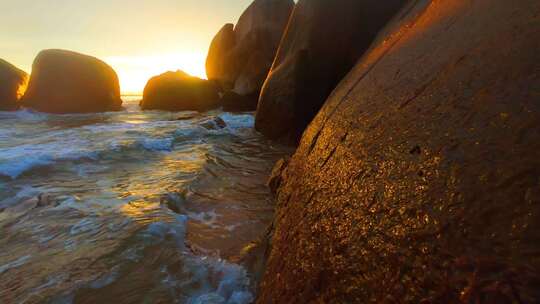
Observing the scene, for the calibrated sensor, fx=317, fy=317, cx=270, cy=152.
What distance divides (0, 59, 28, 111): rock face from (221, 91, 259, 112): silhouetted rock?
1081 cm

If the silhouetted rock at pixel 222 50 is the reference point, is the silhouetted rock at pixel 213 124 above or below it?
below

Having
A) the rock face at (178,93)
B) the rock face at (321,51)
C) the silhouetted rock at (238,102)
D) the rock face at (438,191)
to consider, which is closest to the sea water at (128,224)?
the rock face at (438,191)

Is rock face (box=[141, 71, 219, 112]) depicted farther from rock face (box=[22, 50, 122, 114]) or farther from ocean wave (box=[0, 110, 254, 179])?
ocean wave (box=[0, 110, 254, 179])

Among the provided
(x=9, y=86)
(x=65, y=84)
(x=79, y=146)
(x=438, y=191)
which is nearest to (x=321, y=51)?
(x=79, y=146)

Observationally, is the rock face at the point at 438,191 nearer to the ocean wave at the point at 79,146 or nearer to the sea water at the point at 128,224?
the sea water at the point at 128,224

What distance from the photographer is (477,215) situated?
0.78 m

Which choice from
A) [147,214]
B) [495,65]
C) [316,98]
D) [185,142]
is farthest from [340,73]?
[495,65]

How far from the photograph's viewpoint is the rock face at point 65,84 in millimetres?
15211

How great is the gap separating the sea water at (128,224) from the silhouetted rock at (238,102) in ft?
31.2

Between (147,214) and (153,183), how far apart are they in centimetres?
101

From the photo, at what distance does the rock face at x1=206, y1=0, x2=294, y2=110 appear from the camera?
15.0 meters

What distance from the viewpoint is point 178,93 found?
15.6 metres

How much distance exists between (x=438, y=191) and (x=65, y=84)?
18189 millimetres

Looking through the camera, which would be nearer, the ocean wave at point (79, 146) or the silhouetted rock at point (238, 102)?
the ocean wave at point (79, 146)
